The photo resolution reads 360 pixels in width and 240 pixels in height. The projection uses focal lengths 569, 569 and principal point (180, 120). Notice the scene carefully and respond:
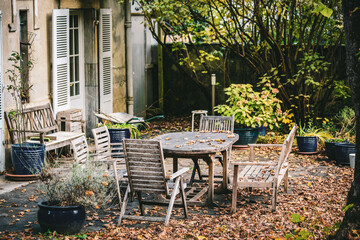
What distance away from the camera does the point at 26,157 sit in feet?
28.6

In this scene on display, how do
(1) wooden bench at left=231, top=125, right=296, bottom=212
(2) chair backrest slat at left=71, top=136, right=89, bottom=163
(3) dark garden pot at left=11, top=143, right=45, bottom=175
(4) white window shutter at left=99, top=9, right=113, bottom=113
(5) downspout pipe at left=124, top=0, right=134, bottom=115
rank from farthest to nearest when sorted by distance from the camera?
(5) downspout pipe at left=124, top=0, right=134, bottom=115 < (4) white window shutter at left=99, top=9, right=113, bottom=113 < (3) dark garden pot at left=11, top=143, right=45, bottom=175 < (2) chair backrest slat at left=71, top=136, right=89, bottom=163 < (1) wooden bench at left=231, top=125, right=296, bottom=212

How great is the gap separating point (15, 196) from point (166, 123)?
7817mm

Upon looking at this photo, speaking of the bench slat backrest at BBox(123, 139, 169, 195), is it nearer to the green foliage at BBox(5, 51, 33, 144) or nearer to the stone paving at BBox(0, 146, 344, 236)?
the stone paving at BBox(0, 146, 344, 236)

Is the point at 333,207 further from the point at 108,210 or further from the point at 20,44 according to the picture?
the point at 20,44

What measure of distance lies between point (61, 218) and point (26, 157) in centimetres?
299

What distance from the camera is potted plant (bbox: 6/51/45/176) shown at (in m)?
8.73

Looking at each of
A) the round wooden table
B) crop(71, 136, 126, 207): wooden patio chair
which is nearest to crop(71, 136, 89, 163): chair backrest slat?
crop(71, 136, 126, 207): wooden patio chair

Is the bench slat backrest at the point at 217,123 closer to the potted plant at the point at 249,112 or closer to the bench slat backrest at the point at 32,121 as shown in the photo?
the potted plant at the point at 249,112

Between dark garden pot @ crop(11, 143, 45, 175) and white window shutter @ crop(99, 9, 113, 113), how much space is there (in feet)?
13.1

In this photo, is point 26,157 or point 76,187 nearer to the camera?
point 76,187

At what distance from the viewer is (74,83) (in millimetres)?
12039

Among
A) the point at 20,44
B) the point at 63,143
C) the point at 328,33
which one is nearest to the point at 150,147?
the point at 63,143

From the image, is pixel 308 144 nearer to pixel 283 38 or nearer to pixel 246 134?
pixel 246 134

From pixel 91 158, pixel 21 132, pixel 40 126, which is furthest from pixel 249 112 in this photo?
pixel 91 158
